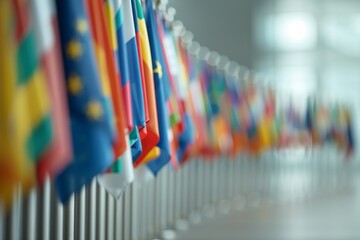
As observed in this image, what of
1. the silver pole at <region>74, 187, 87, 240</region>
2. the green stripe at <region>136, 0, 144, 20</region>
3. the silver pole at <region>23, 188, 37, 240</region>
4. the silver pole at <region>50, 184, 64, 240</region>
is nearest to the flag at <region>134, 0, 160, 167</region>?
the green stripe at <region>136, 0, 144, 20</region>

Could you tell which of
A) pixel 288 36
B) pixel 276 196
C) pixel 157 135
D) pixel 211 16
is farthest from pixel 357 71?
pixel 157 135

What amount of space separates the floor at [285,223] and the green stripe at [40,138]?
4.93 m

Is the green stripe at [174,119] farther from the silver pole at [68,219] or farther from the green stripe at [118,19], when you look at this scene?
the green stripe at [118,19]

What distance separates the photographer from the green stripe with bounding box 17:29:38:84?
2576 mm

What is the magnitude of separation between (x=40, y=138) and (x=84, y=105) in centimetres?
45

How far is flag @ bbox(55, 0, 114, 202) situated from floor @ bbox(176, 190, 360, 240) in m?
4.43

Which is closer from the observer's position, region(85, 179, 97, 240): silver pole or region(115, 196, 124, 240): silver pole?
region(85, 179, 97, 240): silver pole

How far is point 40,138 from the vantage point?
2.52 metres

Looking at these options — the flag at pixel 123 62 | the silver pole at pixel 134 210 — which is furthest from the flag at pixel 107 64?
the silver pole at pixel 134 210

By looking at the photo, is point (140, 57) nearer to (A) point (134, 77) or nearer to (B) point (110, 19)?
(A) point (134, 77)

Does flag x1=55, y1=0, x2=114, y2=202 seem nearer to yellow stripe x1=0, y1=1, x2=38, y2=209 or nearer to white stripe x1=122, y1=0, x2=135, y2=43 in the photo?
yellow stripe x1=0, y1=1, x2=38, y2=209

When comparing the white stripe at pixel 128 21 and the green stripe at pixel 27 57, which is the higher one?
the white stripe at pixel 128 21

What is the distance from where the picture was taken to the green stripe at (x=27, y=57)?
8.45 ft

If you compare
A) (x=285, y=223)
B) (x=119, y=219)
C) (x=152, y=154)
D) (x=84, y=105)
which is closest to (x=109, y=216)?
(x=119, y=219)
